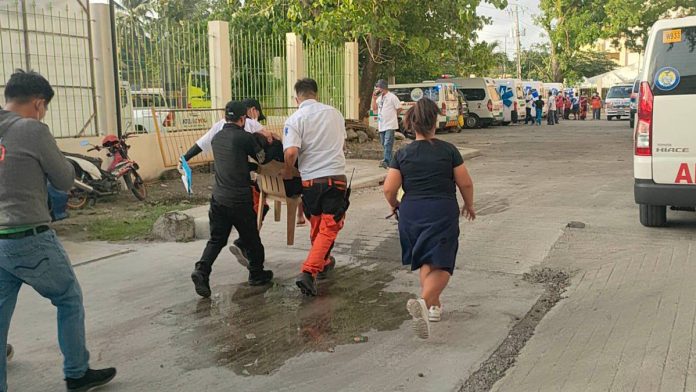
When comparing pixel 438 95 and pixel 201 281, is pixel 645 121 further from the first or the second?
pixel 438 95

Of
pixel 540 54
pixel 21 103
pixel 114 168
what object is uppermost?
pixel 540 54

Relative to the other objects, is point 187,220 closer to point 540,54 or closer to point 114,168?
point 114,168

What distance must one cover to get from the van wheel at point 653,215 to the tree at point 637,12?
39.6m

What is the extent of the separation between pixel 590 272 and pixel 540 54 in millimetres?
72274

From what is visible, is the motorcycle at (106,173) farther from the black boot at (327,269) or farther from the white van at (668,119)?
the white van at (668,119)

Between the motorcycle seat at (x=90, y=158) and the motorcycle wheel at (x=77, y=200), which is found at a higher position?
the motorcycle seat at (x=90, y=158)

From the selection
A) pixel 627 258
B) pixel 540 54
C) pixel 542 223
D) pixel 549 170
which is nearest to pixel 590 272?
pixel 627 258

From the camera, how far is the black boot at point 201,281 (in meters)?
5.43

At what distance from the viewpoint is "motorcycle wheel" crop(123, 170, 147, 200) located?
10195 millimetres

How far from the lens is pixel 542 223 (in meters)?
7.94

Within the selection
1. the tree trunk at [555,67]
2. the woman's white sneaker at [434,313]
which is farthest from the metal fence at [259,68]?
the tree trunk at [555,67]

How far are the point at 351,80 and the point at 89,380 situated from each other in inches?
660

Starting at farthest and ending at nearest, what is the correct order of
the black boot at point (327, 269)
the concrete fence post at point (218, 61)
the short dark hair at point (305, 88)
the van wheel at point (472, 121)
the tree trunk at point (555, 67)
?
1. the tree trunk at point (555, 67)
2. the van wheel at point (472, 121)
3. the concrete fence post at point (218, 61)
4. the black boot at point (327, 269)
5. the short dark hair at point (305, 88)

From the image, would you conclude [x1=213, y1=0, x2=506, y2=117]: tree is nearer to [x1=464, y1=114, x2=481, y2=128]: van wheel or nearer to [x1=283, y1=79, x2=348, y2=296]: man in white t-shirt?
[x1=464, y1=114, x2=481, y2=128]: van wheel
